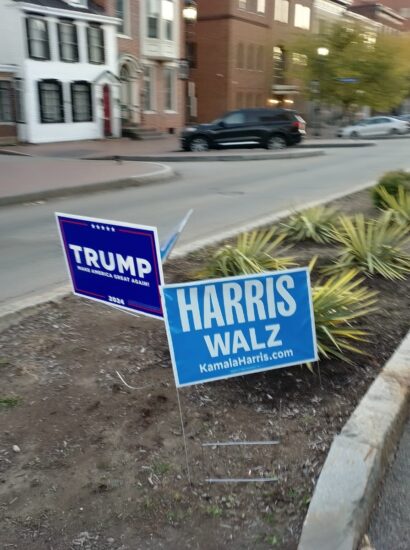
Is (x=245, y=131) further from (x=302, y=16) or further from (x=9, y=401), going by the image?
(x=302, y=16)

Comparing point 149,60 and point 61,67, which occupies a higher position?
point 149,60

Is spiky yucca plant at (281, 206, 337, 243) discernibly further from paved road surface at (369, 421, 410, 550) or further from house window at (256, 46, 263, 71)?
house window at (256, 46, 263, 71)

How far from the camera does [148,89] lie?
3219cm

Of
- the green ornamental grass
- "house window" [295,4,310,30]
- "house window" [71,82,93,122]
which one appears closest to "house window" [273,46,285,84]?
"house window" [295,4,310,30]

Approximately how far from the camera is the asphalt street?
689cm

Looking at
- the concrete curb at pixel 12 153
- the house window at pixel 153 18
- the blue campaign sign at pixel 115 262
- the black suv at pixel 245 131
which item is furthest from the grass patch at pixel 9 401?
the house window at pixel 153 18

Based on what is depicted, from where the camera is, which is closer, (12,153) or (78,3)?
(12,153)

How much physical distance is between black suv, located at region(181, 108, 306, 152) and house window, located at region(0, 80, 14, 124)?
→ 7.54 meters

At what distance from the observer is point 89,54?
27.5 meters

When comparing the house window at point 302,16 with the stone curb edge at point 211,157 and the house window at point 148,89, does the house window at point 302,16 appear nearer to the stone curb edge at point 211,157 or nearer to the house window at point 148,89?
the house window at point 148,89

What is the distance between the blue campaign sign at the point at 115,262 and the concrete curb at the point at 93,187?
316 inches

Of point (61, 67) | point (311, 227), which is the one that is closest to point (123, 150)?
point (61, 67)

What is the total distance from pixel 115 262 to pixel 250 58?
3985cm

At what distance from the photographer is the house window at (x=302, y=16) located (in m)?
45.2
